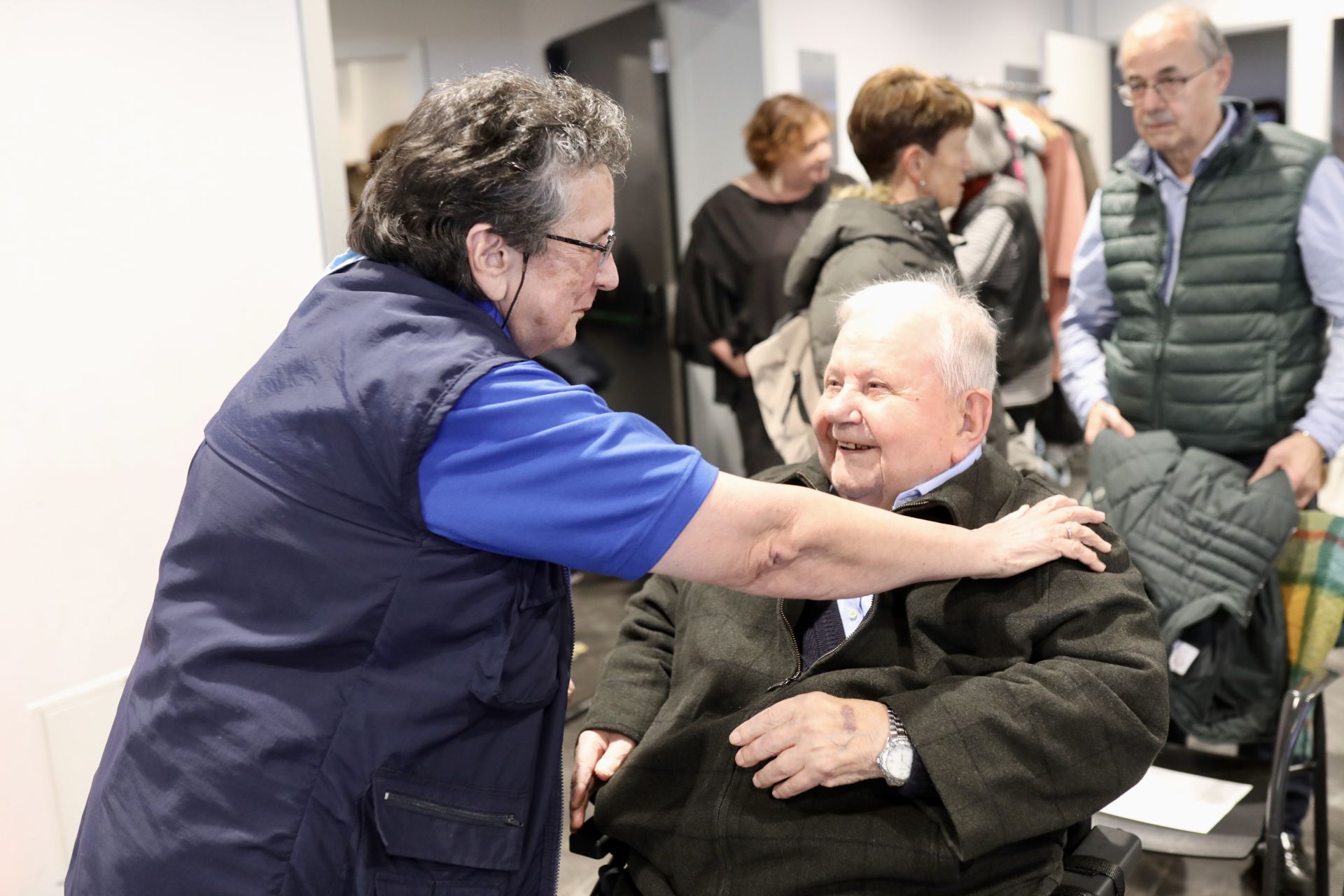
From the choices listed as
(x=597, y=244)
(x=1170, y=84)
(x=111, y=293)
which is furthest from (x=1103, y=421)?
(x=111, y=293)

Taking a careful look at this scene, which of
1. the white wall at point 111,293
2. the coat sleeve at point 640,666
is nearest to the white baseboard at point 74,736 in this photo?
the white wall at point 111,293

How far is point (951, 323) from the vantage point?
1683mm

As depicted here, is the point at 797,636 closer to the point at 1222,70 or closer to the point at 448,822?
the point at 448,822

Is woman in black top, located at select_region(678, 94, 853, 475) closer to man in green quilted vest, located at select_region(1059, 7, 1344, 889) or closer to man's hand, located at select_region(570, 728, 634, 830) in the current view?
man in green quilted vest, located at select_region(1059, 7, 1344, 889)

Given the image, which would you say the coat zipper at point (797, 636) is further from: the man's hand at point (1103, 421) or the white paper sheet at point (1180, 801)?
the man's hand at point (1103, 421)

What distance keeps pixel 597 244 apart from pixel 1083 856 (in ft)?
3.33

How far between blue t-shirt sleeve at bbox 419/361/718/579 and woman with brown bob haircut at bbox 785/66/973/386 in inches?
50.2

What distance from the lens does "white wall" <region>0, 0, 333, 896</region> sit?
7.97ft

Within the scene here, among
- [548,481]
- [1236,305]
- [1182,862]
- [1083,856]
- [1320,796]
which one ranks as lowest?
[1182,862]

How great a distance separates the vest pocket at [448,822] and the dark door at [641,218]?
A: 3.94 metres

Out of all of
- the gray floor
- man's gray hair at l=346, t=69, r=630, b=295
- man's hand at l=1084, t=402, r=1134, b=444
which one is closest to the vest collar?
man's hand at l=1084, t=402, r=1134, b=444

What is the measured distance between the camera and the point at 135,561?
2684 millimetres

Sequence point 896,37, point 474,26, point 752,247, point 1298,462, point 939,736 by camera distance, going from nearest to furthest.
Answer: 1. point 939,736
2. point 1298,462
3. point 752,247
4. point 896,37
5. point 474,26

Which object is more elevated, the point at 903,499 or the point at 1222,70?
the point at 1222,70
